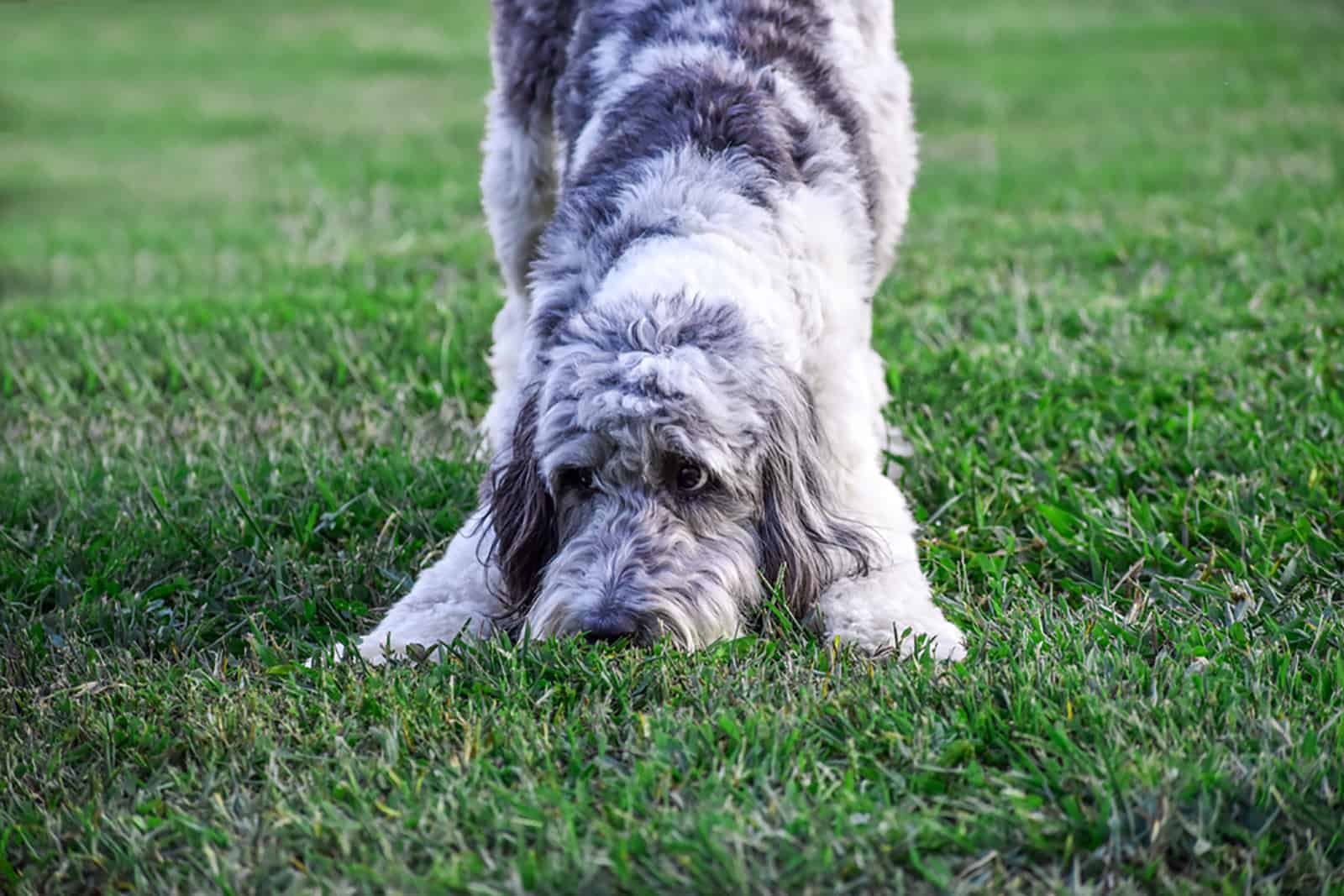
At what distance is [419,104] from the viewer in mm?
15375

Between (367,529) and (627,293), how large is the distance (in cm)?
144

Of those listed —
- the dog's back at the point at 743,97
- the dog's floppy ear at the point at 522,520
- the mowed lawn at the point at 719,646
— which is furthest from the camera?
the dog's back at the point at 743,97

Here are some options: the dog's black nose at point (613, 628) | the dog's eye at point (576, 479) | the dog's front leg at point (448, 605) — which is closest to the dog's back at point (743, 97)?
Result: the dog's eye at point (576, 479)

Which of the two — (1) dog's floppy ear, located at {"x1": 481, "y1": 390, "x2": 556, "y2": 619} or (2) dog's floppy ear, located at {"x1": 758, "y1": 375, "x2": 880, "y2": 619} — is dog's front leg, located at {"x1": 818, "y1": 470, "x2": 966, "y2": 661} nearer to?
(2) dog's floppy ear, located at {"x1": 758, "y1": 375, "x2": 880, "y2": 619}

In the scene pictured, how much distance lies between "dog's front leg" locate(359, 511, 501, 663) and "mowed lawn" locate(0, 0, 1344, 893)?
205mm

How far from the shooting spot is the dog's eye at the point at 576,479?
4164mm

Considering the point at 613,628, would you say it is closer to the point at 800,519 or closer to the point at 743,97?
the point at 800,519

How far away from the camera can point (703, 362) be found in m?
4.07

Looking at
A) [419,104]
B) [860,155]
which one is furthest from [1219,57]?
[860,155]

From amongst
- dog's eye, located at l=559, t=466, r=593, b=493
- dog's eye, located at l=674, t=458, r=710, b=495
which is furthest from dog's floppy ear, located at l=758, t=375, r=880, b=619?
dog's eye, located at l=559, t=466, r=593, b=493

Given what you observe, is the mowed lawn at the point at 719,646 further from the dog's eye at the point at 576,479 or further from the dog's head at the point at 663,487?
the dog's eye at the point at 576,479

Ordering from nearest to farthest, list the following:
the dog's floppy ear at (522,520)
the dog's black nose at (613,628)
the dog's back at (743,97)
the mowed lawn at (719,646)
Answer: the mowed lawn at (719,646) < the dog's black nose at (613,628) < the dog's floppy ear at (522,520) < the dog's back at (743,97)

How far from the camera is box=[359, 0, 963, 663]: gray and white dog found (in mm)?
4051

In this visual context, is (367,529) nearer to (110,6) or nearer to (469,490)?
(469,490)
